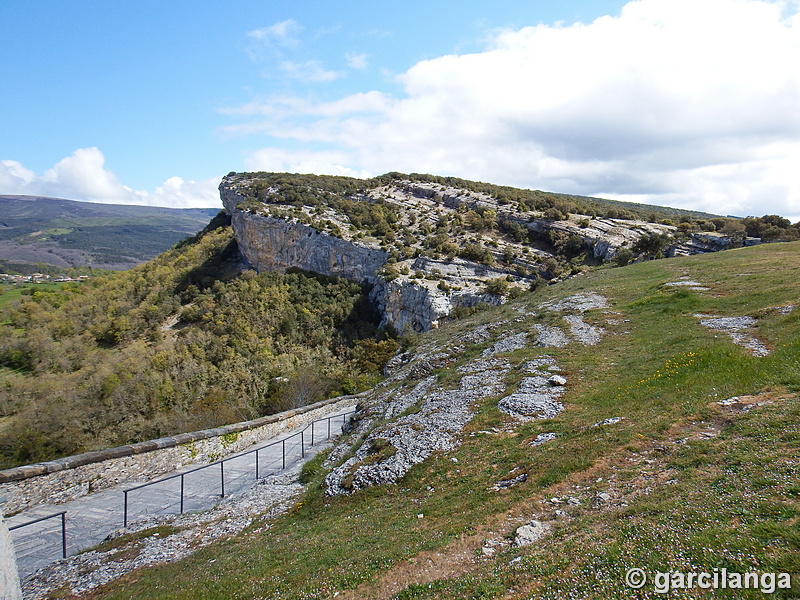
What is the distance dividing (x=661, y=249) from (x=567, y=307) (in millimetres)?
26851

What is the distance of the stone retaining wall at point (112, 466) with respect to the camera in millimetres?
11414

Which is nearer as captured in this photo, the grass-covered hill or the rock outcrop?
the grass-covered hill

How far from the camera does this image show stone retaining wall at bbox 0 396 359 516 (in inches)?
449

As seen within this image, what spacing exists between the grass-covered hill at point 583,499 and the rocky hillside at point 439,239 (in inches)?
1296

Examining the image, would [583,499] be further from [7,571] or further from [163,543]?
[163,543]

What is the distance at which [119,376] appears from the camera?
42.3 m

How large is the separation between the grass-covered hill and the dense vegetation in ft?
70.2

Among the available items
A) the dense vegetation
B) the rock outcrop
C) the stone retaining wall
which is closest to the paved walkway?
A: the stone retaining wall

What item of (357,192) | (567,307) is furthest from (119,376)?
(357,192)

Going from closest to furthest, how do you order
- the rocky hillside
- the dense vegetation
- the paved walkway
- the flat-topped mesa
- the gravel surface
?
the gravel surface → the paved walkway → the dense vegetation → the rocky hillside → the flat-topped mesa

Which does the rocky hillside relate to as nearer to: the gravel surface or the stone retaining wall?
the stone retaining wall

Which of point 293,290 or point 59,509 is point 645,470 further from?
point 293,290

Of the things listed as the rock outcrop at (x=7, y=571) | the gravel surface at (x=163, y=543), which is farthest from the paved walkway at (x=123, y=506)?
the rock outcrop at (x=7, y=571)

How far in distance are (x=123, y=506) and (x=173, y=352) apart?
40.7 metres
